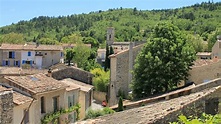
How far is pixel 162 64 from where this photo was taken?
28.1m

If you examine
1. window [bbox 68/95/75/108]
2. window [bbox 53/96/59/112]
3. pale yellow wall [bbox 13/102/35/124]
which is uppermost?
pale yellow wall [bbox 13/102/35/124]

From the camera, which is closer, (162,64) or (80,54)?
(162,64)

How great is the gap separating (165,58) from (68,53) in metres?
53.5

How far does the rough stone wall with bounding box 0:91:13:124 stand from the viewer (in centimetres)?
1548

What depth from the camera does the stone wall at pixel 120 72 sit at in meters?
42.4

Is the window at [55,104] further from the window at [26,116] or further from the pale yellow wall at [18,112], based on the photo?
the pale yellow wall at [18,112]

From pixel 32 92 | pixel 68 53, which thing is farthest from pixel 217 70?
pixel 68 53

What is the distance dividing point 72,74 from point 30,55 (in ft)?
85.1

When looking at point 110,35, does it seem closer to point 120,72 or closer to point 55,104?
point 120,72

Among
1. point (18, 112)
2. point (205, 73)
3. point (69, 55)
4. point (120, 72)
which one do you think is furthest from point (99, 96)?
point (69, 55)

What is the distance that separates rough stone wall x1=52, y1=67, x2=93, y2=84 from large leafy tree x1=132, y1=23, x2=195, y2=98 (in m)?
11.5

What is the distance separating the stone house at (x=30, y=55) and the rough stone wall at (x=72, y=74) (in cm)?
2248

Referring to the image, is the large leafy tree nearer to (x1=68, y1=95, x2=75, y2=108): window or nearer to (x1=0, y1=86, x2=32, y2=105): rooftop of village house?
(x1=68, y1=95, x2=75, y2=108): window

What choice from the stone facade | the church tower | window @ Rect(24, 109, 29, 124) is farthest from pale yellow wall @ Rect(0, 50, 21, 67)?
the stone facade
